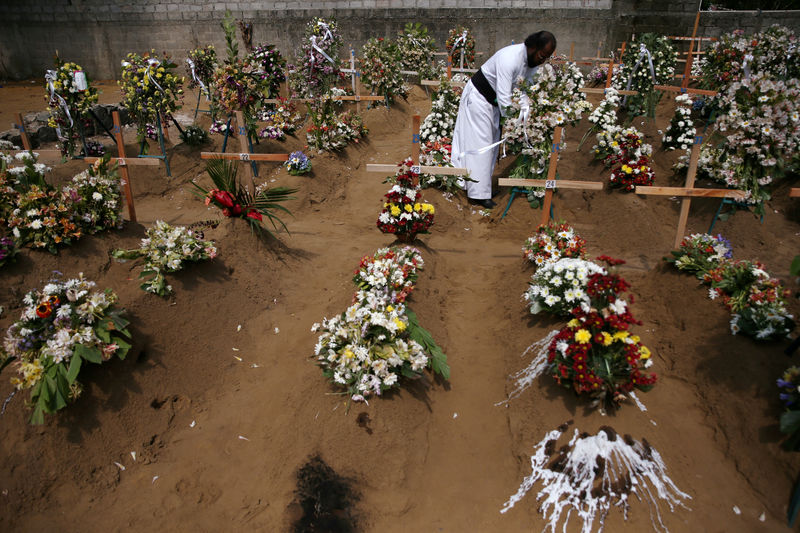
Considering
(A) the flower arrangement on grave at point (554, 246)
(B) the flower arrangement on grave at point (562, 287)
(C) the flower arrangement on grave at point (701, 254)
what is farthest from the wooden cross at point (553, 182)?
(B) the flower arrangement on grave at point (562, 287)

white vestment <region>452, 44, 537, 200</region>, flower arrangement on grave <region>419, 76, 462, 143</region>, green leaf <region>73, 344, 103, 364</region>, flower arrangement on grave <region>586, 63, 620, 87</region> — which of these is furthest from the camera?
flower arrangement on grave <region>586, 63, 620, 87</region>

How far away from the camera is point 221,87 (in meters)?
9.60

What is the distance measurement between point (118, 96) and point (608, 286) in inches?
685

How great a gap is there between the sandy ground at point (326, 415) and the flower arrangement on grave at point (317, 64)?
7.45m

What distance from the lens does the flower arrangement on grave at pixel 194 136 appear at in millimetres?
10203

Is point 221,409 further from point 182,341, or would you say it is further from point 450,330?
point 450,330

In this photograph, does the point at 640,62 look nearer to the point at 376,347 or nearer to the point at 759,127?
the point at 759,127

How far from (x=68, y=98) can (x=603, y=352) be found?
9.37 metres

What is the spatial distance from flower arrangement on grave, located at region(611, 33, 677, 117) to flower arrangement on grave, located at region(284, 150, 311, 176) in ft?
23.9

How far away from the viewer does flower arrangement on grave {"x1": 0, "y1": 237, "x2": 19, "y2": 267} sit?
4926 millimetres

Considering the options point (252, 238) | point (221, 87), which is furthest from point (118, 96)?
point (252, 238)

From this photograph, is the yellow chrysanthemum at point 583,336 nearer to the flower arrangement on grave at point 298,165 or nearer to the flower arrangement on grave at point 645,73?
the flower arrangement on grave at point 298,165

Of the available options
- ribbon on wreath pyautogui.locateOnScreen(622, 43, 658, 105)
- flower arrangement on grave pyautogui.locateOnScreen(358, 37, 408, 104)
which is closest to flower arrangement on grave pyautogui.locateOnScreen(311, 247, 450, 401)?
flower arrangement on grave pyautogui.locateOnScreen(358, 37, 408, 104)

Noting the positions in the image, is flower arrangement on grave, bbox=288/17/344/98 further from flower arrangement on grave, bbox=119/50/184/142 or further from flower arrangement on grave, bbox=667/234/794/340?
flower arrangement on grave, bbox=667/234/794/340
